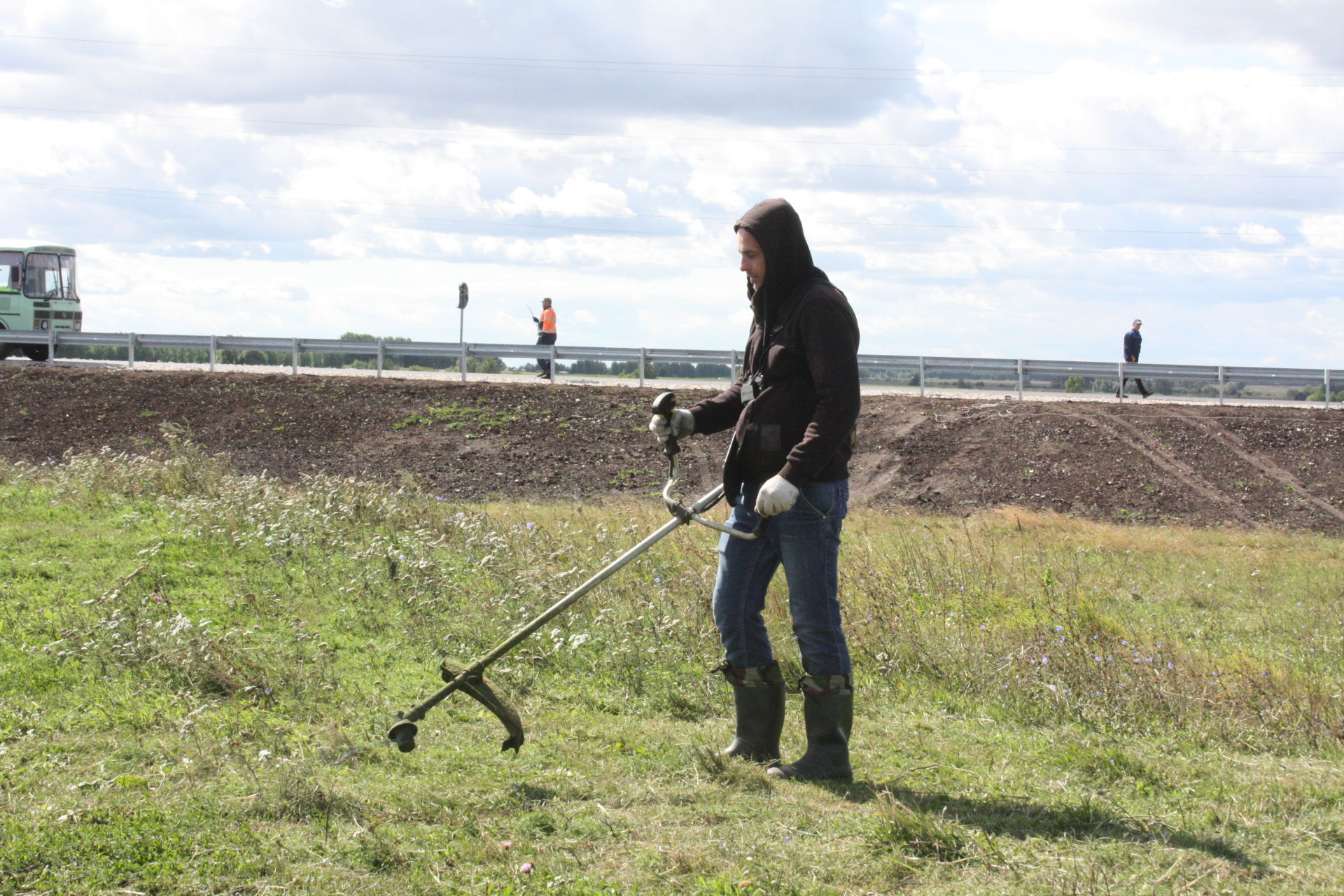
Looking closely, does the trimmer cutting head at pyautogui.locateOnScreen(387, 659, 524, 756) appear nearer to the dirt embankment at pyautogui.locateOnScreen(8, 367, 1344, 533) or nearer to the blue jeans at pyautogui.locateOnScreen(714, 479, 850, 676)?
the blue jeans at pyautogui.locateOnScreen(714, 479, 850, 676)

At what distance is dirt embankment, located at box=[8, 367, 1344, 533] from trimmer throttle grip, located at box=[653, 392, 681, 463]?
10963 mm

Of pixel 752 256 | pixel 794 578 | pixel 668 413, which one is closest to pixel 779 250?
pixel 752 256

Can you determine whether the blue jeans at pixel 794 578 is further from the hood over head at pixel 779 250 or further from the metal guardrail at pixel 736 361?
the metal guardrail at pixel 736 361

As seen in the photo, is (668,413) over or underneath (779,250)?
underneath

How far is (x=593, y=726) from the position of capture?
5062mm

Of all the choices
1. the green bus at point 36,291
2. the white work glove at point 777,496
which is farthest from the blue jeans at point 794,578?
the green bus at point 36,291

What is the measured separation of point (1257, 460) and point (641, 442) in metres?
9.53

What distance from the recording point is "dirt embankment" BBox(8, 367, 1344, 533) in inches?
674

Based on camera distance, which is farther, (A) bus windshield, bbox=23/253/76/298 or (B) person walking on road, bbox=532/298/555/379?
(A) bus windshield, bbox=23/253/76/298

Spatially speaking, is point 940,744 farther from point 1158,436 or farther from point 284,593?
point 1158,436

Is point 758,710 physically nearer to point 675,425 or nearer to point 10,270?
point 675,425

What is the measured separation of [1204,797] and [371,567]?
17.2 ft

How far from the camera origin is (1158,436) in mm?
19250

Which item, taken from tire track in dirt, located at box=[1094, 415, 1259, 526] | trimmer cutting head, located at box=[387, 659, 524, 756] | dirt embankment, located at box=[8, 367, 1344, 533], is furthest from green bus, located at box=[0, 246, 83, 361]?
trimmer cutting head, located at box=[387, 659, 524, 756]
